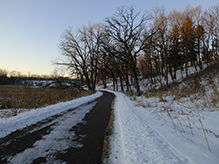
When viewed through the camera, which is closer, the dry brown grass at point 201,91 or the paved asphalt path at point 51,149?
the paved asphalt path at point 51,149

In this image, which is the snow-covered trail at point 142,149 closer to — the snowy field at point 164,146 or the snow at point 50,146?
the snowy field at point 164,146

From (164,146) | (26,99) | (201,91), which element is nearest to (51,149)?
(164,146)

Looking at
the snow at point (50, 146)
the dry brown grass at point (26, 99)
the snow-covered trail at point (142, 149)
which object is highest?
the dry brown grass at point (26, 99)

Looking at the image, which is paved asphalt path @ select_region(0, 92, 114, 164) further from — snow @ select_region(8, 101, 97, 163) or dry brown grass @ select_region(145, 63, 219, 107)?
dry brown grass @ select_region(145, 63, 219, 107)

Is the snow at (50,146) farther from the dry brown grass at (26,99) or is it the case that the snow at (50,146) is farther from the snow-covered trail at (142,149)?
the dry brown grass at (26,99)

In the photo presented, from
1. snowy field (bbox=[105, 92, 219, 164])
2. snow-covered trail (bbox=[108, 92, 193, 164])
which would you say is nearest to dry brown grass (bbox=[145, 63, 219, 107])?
snowy field (bbox=[105, 92, 219, 164])

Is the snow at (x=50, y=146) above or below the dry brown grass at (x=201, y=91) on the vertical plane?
below

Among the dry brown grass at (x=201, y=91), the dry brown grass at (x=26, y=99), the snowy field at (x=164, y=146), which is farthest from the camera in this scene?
the dry brown grass at (x=26, y=99)

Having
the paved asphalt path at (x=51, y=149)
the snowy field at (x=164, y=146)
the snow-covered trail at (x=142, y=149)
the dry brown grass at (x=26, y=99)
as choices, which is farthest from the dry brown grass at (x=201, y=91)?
the dry brown grass at (x=26, y=99)

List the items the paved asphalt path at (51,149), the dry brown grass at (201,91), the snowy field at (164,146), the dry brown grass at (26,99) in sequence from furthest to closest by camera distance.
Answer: the dry brown grass at (26,99), the dry brown grass at (201,91), the paved asphalt path at (51,149), the snowy field at (164,146)

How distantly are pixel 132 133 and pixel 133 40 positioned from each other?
1431 cm

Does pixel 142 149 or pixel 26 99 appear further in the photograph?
pixel 26 99

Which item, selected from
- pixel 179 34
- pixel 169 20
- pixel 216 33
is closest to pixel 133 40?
pixel 169 20

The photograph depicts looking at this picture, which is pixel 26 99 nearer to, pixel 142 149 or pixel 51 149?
pixel 51 149
